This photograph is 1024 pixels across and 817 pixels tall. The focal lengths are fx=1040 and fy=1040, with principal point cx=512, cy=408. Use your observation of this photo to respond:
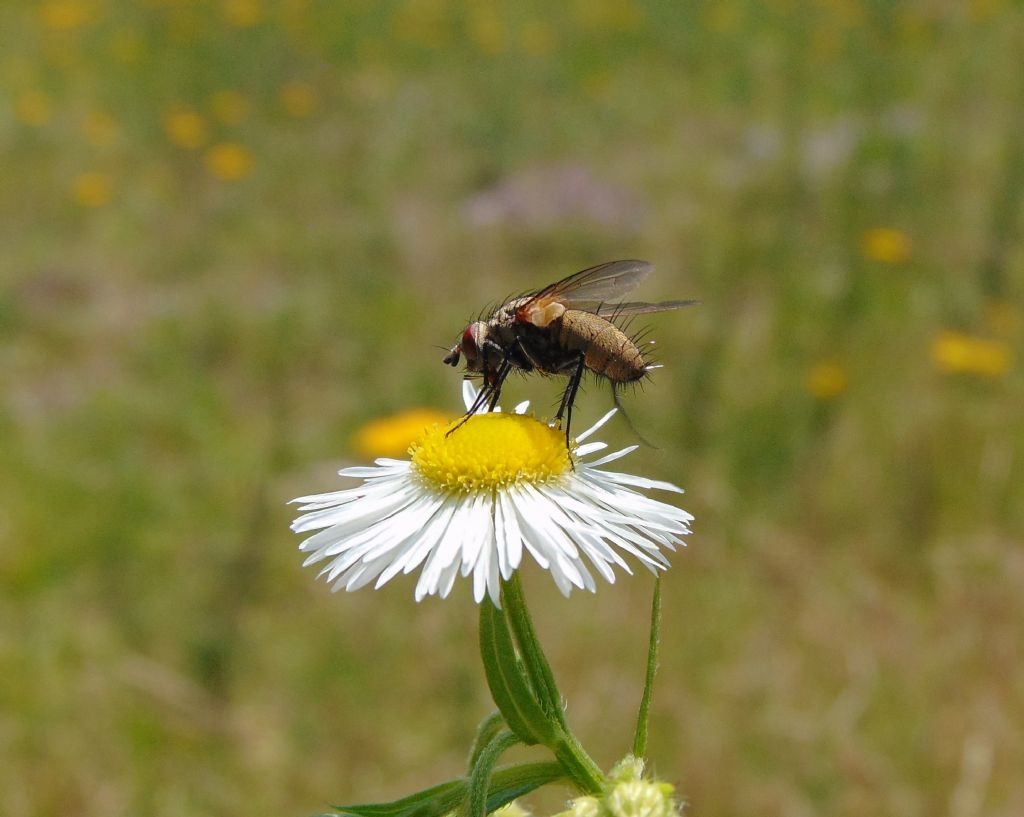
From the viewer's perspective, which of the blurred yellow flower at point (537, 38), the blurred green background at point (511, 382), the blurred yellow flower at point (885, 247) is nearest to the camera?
the blurred green background at point (511, 382)

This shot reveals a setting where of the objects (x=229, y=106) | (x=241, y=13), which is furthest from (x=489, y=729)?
(x=241, y=13)

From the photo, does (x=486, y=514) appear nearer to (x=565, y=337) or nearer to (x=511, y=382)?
(x=565, y=337)

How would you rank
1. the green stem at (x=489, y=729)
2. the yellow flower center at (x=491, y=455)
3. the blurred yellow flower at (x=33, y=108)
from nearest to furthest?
the green stem at (x=489, y=729) < the yellow flower center at (x=491, y=455) < the blurred yellow flower at (x=33, y=108)

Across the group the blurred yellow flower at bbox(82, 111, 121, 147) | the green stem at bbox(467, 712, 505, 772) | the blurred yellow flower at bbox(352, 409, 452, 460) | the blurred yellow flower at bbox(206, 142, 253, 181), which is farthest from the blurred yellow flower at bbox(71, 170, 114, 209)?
the green stem at bbox(467, 712, 505, 772)

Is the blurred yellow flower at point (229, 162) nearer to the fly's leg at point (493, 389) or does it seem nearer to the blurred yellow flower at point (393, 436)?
the blurred yellow flower at point (393, 436)

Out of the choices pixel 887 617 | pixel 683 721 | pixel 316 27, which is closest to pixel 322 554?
pixel 683 721

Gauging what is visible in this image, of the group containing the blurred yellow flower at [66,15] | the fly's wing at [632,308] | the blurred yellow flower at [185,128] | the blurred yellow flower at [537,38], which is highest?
the blurred yellow flower at [66,15]

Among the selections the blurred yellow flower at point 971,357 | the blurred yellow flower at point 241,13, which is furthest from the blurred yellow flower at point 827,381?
the blurred yellow flower at point 241,13

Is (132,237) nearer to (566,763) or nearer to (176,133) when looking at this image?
(176,133)
